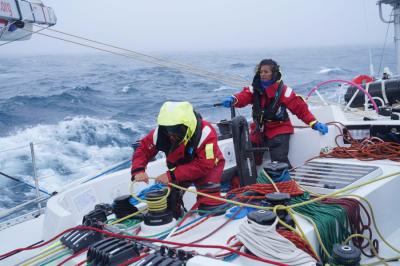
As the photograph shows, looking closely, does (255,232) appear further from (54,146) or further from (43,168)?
(54,146)

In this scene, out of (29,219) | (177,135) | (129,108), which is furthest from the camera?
(129,108)

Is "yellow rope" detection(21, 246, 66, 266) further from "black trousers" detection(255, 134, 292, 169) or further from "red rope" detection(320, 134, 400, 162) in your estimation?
"red rope" detection(320, 134, 400, 162)

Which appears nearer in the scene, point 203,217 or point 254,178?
point 203,217

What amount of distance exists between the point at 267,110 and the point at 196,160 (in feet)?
4.39

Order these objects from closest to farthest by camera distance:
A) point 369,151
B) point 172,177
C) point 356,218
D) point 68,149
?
1. point 356,218
2. point 172,177
3. point 369,151
4. point 68,149

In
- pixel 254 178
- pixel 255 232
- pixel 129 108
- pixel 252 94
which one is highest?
pixel 252 94

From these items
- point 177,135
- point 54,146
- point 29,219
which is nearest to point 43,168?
point 54,146

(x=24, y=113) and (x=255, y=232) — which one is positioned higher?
(x=255, y=232)

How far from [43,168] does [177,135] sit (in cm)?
515

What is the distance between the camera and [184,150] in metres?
2.81

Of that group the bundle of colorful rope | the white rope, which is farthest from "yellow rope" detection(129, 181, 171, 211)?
the bundle of colorful rope

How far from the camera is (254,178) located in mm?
3469

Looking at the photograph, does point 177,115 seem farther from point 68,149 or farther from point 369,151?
point 68,149

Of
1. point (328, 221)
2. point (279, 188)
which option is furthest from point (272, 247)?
point (279, 188)
